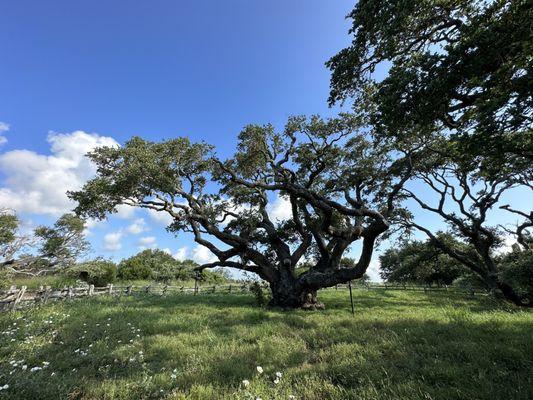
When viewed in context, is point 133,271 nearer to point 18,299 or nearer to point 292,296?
point 18,299

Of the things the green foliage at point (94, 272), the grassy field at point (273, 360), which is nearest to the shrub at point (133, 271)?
the green foliage at point (94, 272)

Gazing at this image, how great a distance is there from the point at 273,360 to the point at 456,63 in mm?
7046

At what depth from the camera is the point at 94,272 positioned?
3130 cm

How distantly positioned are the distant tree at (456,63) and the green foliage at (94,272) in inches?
1344

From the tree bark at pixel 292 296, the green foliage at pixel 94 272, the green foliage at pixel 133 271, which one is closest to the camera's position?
the tree bark at pixel 292 296

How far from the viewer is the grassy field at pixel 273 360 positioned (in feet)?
13.6

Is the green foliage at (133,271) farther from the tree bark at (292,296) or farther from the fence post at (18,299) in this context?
the tree bark at (292,296)

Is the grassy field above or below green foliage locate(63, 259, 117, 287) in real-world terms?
below

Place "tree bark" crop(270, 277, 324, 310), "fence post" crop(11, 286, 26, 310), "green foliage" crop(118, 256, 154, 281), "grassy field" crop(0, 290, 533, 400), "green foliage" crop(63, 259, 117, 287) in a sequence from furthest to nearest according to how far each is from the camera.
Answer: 1. "green foliage" crop(118, 256, 154, 281)
2. "green foliage" crop(63, 259, 117, 287)
3. "tree bark" crop(270, 277, 324, 310)
4. "fence post" crop(11, 286, 26, 310)
5. "grassy field" crop(0, 290, 533, 400)

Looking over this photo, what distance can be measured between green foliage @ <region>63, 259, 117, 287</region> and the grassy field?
79.9ft

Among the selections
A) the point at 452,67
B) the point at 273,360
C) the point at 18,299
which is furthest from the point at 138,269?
the point at 452,67

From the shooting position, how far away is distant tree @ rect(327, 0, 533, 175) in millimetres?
4934

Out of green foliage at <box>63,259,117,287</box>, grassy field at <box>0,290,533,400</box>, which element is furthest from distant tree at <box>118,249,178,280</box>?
grassy field at <box>0,290,533,400</box>

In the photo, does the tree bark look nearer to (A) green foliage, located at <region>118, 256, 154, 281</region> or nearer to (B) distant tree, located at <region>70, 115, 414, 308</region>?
(B) distant tree, located at <region>70, 115, 414, 308</region>
